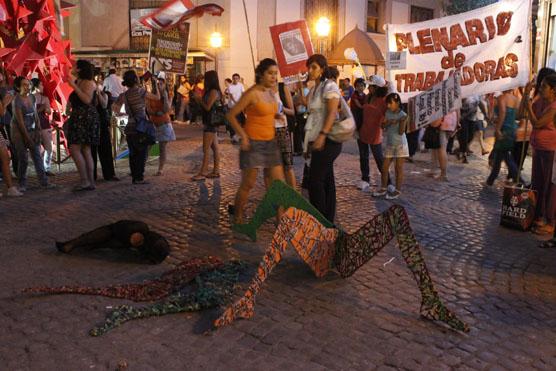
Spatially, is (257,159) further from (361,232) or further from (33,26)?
(33,26)

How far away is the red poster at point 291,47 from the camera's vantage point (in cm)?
942

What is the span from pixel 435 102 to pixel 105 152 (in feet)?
17.0

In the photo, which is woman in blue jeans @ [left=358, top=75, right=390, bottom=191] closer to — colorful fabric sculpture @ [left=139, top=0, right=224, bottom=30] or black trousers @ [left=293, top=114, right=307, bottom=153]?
colorful fabric sculpture @ [left=139, top=0, right=224, bottom=30]

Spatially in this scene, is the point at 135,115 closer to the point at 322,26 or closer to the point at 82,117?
the point at 82,117

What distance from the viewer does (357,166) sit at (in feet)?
36.9

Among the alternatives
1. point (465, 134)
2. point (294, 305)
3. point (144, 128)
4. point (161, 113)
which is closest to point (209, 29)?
point (465, 134)

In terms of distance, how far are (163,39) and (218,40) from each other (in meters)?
14.8

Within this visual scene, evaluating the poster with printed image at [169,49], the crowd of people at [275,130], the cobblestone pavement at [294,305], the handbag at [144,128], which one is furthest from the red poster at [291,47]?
the cobblestone pavement at [294,305]

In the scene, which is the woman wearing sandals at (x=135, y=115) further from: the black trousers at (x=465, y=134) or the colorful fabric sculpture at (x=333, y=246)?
the black trousers at (x=465, y=134)

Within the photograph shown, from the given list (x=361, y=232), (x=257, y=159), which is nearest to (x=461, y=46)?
(x=257, y=159)

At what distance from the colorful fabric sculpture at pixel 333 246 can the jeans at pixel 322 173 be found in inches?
38.8

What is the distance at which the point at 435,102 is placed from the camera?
8531 mm

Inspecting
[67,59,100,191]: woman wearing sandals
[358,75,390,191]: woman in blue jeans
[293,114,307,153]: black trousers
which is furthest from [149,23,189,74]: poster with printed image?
[358,75,390,191]: woman in blue jeans

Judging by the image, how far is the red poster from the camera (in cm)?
942
